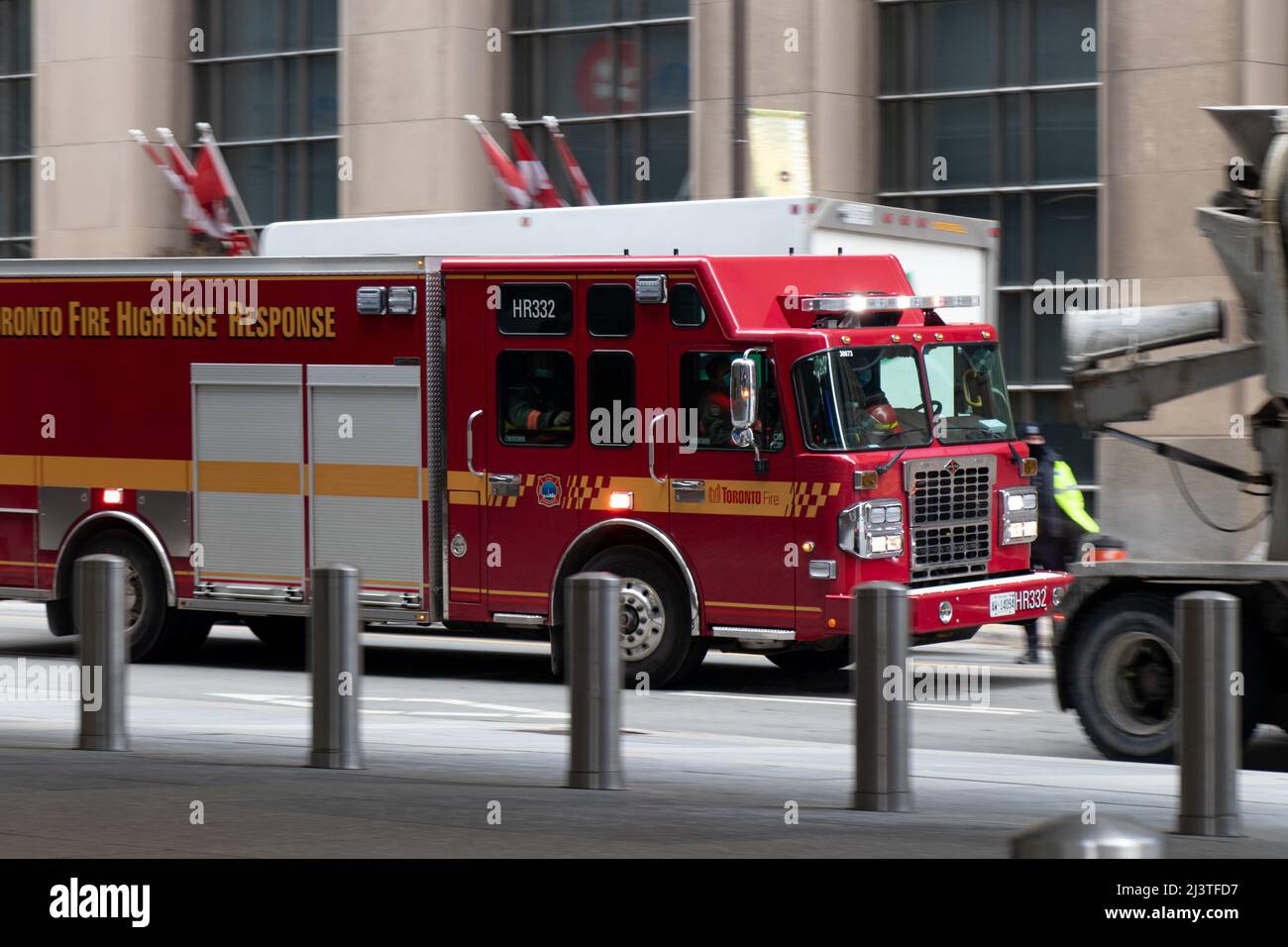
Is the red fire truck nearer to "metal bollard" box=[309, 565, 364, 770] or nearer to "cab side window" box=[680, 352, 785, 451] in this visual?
"cab side window" box=[680, 352, 785, 451]

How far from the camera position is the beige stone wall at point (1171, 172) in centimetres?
2027

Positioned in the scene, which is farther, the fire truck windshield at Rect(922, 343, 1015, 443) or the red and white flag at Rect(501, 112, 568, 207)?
the red and white flag at Rect(501, 112, 568, 207)

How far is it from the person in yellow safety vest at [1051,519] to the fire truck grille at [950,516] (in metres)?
1.45

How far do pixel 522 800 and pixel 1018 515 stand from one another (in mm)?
6686

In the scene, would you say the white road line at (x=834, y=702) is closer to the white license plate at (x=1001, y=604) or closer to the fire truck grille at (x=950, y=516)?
the white license plate at (x=1001, y=604)

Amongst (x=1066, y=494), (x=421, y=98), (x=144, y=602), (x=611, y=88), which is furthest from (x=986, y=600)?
(x=421, y=98)

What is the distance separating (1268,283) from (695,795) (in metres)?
4.20

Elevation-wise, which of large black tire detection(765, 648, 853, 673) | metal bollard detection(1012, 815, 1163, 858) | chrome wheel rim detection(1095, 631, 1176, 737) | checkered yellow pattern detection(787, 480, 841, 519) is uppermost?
checkered yellow pattern detection(787, 480, 841, 519)

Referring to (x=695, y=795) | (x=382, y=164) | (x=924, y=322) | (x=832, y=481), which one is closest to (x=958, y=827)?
(x=695, y=795)

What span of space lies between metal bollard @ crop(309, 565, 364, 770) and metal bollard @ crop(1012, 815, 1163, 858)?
5.60m

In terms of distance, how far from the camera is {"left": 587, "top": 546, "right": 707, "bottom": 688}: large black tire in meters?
13.6

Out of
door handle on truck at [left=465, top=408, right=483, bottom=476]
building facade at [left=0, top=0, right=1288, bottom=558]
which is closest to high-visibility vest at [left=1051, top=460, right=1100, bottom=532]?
building facade at [left=0, top=0, right=1288, bottom=558]

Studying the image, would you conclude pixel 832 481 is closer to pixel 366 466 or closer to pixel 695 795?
pixel 366 466
